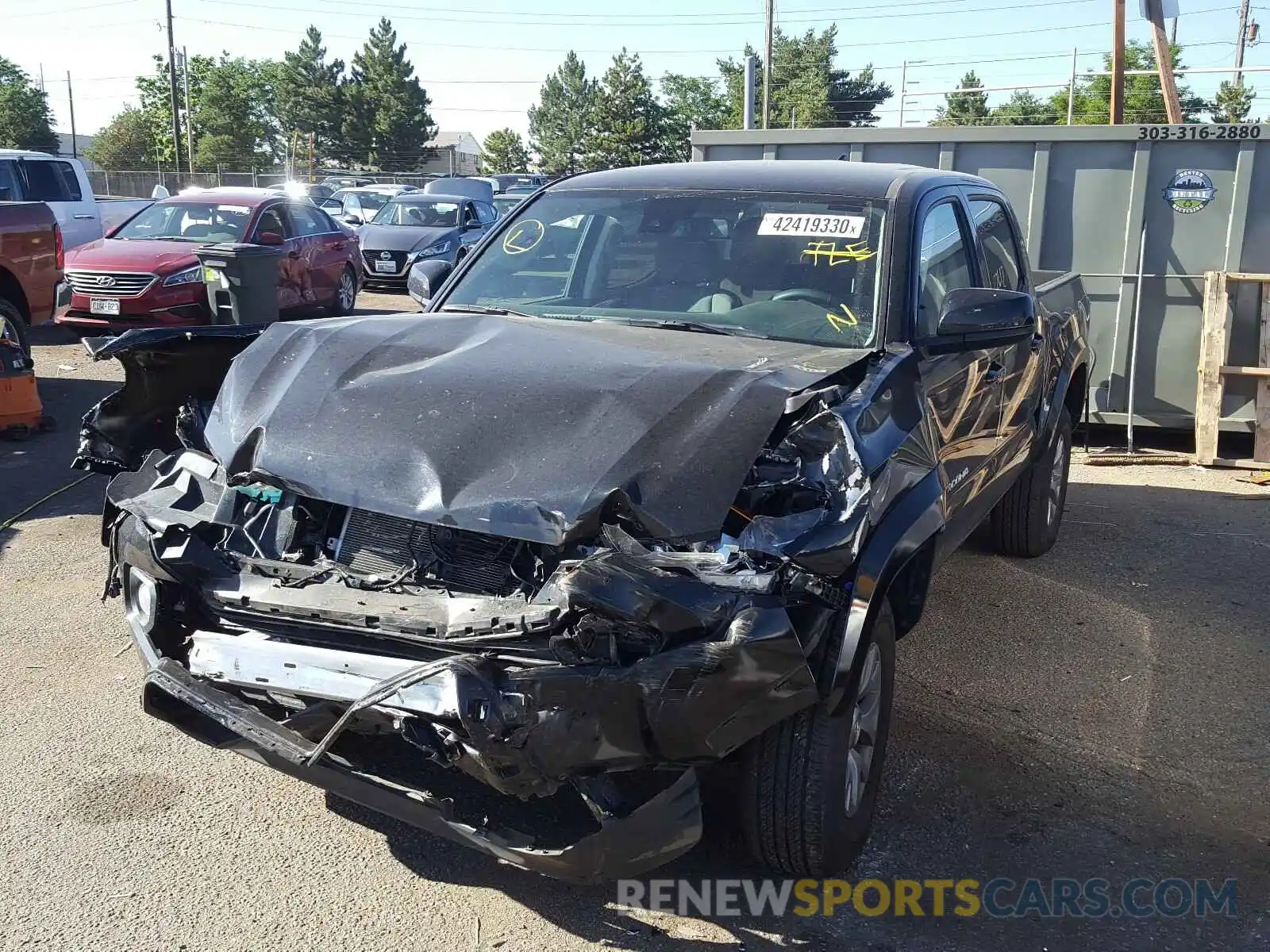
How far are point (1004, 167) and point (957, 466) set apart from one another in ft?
18.4

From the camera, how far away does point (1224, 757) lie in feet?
13.5

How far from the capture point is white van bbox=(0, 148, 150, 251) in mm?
13766

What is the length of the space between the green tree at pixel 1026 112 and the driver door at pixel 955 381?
99.3ft

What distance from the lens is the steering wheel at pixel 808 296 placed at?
3998 millimetres

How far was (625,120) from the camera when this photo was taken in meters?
76.3

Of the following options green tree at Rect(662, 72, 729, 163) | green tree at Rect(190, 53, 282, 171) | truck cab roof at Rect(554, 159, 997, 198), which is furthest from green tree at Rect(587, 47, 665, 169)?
truck cab roof at Rect(554, 159, 997, 198)

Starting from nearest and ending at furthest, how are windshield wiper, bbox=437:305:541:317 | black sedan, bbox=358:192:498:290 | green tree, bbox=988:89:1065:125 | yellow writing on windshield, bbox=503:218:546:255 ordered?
windshield wiper, bbox=437:305:541:317
yellow writing on windshield, bbox=503:218:546:255
black sedan, bbox=358:192:498:290
green tree, bbox=988:89:1065:125

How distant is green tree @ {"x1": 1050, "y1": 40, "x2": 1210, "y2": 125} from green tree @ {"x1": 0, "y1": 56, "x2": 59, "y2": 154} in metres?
53.8

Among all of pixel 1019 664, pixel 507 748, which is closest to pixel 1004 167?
pixel 1019 664

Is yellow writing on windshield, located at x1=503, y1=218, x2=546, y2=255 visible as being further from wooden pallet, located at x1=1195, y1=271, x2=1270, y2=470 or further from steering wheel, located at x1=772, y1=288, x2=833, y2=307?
wooden pallet, located at x1=1195, y1=271, x2=1270, y2=470

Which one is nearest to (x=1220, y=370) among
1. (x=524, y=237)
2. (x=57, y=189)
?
(x=524, y=237)

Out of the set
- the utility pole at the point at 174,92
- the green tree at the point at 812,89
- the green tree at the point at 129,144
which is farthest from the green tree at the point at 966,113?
the green tree at the point at 129,144

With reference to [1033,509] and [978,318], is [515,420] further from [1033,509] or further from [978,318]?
[1033,509]

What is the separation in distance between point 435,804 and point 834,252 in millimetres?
2335
